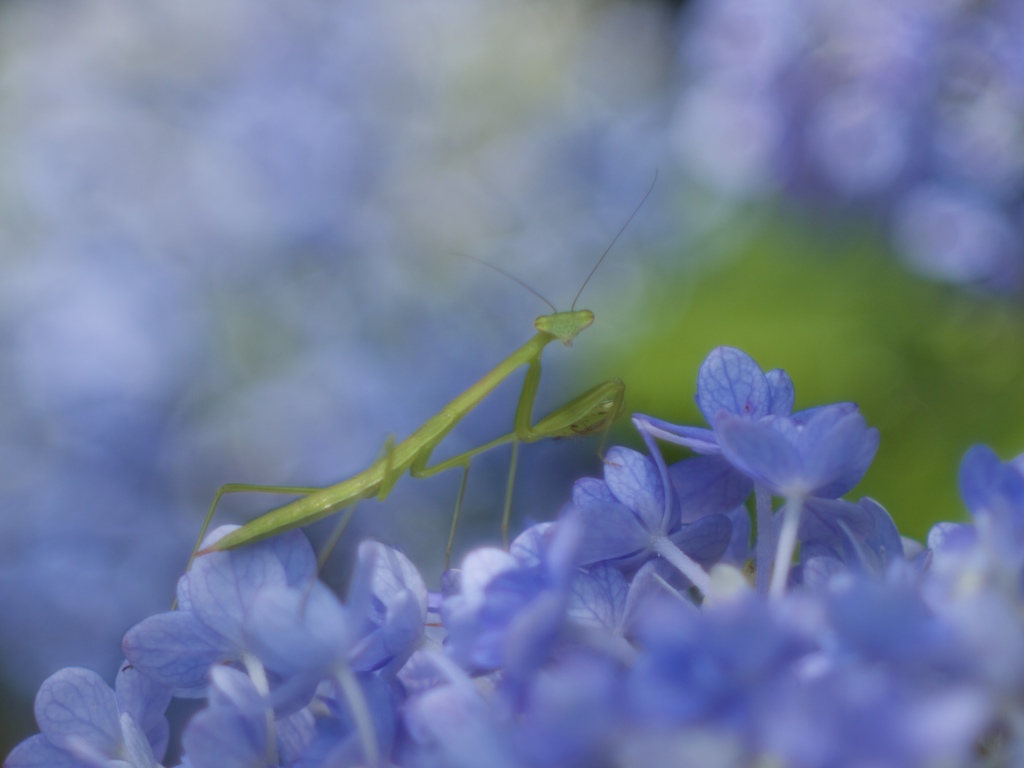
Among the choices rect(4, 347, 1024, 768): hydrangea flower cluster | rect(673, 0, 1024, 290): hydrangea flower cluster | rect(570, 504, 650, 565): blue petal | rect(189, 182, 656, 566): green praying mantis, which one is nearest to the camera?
rect(4, 347, 1024, 768): hydrangea flower cluster

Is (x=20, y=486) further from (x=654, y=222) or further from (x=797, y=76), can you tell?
(x=797, y=76)

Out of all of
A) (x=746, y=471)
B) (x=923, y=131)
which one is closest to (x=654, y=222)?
(x=923, y=131)

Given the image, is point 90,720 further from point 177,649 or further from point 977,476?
point 977,476

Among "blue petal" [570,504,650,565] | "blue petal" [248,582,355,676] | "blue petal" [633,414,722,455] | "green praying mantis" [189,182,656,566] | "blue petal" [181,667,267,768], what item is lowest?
"blue petal" [181,667,267,768]

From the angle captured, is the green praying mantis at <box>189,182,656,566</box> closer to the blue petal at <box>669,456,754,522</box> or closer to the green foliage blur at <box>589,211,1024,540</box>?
the blue petal at <box>669,456,754,522</box>

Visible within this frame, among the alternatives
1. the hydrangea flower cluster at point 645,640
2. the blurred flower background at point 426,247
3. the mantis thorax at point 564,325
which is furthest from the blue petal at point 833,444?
the blurred flower background at point 426,247

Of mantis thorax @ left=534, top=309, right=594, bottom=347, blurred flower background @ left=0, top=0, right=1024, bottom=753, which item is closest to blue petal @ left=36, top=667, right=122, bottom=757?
mantis thorax @ left=534, top=309, right=594, bottom=347
